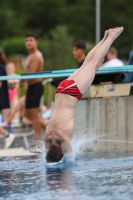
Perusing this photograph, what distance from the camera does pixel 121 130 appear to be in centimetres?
980

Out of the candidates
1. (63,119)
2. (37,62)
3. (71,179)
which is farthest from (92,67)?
(37,62)

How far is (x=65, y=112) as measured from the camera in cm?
823

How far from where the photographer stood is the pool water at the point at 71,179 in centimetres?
583

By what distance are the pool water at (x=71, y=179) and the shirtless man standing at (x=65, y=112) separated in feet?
0.74

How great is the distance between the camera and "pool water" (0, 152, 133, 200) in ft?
19.1

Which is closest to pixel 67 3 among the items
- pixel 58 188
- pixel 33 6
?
pixel 33 6

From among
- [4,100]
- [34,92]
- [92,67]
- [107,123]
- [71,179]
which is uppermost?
[92,67]

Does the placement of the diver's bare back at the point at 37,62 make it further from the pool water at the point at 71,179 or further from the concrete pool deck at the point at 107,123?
the pool water at the point at 71,179

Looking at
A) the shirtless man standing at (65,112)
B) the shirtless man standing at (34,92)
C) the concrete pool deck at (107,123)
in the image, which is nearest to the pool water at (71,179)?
the shirtless man standing at (65,112)

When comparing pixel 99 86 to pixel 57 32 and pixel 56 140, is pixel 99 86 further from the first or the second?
pixel 57 32

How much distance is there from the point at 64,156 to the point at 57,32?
3957cm

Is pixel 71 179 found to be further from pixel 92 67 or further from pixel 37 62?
pixel 37 62

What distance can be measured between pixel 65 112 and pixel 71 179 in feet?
5.19

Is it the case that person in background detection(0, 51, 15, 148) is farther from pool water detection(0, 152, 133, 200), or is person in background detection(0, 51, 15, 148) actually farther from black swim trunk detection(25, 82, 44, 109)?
pool water detection(0, 152, 133, 200)
